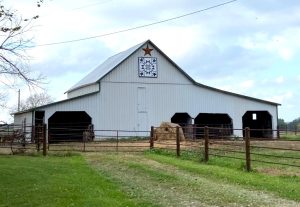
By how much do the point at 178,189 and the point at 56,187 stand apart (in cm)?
301

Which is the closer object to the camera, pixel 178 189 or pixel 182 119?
pixel 178 189

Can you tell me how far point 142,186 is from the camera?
13.0m

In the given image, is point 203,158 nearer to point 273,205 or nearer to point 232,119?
point 273,205

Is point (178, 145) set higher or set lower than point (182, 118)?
lower

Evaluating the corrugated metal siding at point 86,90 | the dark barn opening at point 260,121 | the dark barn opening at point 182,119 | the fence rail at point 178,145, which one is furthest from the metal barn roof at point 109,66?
the dark barn opening at point 260,121

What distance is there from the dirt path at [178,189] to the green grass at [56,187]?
545mm

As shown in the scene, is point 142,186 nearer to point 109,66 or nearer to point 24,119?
point 24,119

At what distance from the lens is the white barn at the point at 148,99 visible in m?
39.3

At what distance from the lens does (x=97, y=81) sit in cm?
3981

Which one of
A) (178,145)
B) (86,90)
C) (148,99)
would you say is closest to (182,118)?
(148,99)

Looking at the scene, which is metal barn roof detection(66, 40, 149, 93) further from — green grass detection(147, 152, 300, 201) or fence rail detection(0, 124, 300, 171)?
green grass detection(147, 152, 300, 201)

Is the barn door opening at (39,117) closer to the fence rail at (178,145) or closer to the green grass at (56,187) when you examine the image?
the fence rail at (178,145)

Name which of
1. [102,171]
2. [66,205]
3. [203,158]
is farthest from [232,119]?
[66,205]

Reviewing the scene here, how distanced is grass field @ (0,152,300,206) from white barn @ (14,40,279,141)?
20934 millimetres
